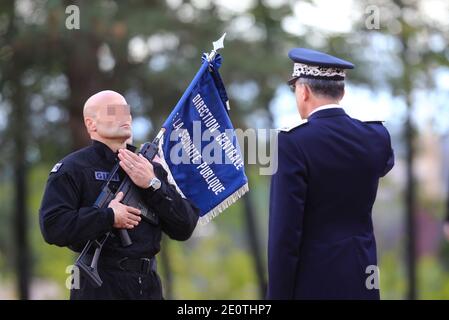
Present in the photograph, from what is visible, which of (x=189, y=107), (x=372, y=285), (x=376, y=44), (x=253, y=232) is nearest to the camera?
(x=372, y=285)

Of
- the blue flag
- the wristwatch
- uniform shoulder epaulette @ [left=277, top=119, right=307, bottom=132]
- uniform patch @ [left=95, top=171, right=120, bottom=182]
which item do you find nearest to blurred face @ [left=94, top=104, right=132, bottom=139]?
uniform patch @ [left=95, top=171, right=120, bottom=182]

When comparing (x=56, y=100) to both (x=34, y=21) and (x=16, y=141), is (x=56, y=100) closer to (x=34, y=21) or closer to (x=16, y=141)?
(x=16, y=141)

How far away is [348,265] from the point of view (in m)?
4.53

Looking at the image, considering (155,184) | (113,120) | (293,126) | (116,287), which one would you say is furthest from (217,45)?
(116,287)

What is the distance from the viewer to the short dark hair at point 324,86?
4641 millimetres

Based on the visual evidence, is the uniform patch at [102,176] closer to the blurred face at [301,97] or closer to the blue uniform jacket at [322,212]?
the blue uniform jacket at [322,212]

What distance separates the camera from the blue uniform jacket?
439cm

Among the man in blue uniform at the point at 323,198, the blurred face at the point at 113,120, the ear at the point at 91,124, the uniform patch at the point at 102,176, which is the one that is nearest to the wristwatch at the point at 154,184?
the uniform patch at the point at 102,176

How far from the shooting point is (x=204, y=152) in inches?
227

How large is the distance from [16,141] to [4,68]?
4.52 feet

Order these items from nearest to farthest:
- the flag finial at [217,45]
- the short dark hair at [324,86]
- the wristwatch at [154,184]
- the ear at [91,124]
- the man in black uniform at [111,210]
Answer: the short dark hair at [324,86] → the man in black uniform at [111,210] → the wristwatch at [154,184] → the ear at [91,124] → the flag finial at [217,45]

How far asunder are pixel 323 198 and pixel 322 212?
0.08 m

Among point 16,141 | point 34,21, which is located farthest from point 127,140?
point 16,141

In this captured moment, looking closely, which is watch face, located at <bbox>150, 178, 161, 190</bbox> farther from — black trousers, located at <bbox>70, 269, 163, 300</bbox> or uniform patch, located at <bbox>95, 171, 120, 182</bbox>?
black trousers, located at <bbox>70, 269, 163, 300</bbox>
